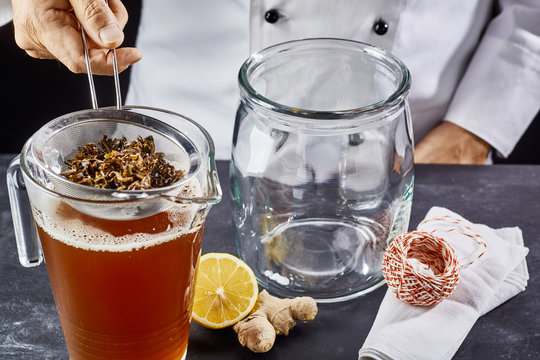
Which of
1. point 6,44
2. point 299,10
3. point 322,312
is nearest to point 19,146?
point 6,44

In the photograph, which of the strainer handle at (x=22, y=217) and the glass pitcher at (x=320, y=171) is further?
the glass pitcher at (x=320, y=171)

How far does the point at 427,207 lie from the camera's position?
95cm

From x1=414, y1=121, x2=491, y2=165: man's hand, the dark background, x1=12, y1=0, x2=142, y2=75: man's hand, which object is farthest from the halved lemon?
the dark background

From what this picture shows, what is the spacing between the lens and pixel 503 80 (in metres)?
1.29

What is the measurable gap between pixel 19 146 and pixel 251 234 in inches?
51.9

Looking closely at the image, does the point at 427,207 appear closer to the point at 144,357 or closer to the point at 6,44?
the point at 144,357

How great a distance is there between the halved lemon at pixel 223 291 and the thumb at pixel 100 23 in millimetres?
267

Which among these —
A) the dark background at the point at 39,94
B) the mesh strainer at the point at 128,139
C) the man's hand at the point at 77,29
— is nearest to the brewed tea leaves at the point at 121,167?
the mesh strainer at the point at 128,139

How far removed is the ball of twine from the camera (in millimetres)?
741

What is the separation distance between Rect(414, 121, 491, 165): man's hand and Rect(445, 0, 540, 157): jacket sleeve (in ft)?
0.05

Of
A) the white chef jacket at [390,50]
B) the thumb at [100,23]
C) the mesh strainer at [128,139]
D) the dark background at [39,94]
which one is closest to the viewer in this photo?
the mesh strainer at [128,139]

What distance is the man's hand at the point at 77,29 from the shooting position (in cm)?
69

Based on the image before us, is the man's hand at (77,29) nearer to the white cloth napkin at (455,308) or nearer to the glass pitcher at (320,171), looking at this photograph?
the glass pitcher at (320,171)

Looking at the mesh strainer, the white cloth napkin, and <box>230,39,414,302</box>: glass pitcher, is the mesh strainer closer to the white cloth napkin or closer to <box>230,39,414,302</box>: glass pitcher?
<box>230,39,414,302</box>: glass pitcher
